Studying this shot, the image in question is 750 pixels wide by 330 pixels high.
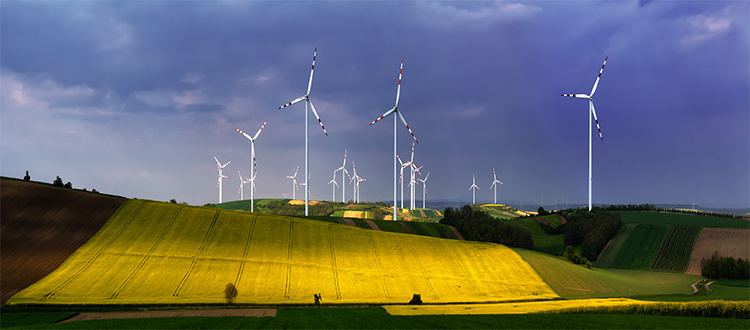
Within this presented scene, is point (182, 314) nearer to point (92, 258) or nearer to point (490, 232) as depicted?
point (92, 258)

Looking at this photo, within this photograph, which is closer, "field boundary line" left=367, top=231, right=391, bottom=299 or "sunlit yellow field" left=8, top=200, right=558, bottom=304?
"sunlit yellow field" left=8, top=200, right=558, bottom=304

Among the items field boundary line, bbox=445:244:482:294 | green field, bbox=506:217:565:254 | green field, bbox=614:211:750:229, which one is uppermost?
green field, bbox=614:211:750:229

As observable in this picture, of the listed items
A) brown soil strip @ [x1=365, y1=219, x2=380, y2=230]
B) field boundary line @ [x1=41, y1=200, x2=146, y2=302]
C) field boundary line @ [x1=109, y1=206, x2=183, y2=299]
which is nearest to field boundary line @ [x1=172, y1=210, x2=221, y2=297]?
field boundary line @ [x1=109, y1=206, x2=183, y2=299]

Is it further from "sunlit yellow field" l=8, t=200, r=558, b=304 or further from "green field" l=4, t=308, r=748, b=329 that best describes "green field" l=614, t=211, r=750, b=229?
"green field" l=4, t=308, r=748, b=329

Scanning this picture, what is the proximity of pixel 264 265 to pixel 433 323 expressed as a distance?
95.7 feet

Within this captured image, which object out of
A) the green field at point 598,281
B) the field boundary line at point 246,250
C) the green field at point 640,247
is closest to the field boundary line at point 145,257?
the field boundary line at point 246,250

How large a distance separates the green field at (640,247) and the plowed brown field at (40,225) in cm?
8874

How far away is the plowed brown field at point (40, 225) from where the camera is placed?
5091cm

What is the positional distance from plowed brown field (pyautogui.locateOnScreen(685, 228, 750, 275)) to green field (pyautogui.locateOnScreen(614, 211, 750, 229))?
655cm

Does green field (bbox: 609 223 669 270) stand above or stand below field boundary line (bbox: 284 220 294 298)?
below

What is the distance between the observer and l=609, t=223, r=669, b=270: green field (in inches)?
3595

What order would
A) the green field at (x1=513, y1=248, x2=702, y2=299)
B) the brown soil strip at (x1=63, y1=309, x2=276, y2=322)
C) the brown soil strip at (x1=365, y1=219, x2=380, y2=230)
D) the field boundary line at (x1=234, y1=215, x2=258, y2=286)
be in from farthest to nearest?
the brown soil strip at (x1=365, y1=219, x2=380, y2=230)
the green field at (x1=513, y1=248, x2=702, y2=299)
the field boundary line at (x1=234, y1=215, x2=258, y2=286)
the brown soil strip at (x1=63, y1=309, x2=276, y2=322)

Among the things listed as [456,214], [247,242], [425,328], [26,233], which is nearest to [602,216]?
[456,214]

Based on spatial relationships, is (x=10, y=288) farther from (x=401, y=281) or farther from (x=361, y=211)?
(x=361, y=211)
